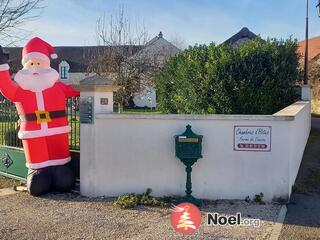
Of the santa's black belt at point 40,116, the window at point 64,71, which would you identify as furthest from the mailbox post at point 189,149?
the window at point 64,71

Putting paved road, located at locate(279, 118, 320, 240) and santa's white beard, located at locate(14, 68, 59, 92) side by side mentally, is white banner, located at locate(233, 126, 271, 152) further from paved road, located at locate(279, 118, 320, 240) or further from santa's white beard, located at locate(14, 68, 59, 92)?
santa's white beard, located at locate(14, 68, 59, 92)

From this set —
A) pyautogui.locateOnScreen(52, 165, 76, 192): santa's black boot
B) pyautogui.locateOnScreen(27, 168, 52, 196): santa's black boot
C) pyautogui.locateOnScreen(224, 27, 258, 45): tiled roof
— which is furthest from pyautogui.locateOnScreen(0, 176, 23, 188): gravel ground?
pyautogui.locateOnScreen(224, 27, 258, 45): tiled roof

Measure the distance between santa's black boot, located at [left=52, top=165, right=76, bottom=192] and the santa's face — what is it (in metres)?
1.33

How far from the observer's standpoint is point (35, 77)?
685 centimetres

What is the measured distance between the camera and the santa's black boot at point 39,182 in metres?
6.69

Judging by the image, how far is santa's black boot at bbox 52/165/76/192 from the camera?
6859 millimetres

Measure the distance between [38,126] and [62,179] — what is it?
0.94m

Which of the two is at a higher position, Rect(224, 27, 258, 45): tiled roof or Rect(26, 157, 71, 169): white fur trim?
Rect(224, 27, 258, 45): tiled roof

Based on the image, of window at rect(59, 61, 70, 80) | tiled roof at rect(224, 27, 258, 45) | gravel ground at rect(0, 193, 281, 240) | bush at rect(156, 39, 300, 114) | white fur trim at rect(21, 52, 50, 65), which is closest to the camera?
gravel ground at rect(0, 193, 281, 240)

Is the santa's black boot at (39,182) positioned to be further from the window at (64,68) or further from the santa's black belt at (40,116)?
the window at (64,68)

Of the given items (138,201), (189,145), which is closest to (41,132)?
(138,201)

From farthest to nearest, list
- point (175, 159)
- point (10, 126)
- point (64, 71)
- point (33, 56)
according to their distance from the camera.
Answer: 1. point (64, 71)
2. point (10, 126)
3. point (33, 56)
4. point (175, 159)

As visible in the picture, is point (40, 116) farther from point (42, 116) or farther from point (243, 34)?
point (243, 34)

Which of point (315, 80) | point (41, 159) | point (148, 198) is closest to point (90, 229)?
point (148, 198)
